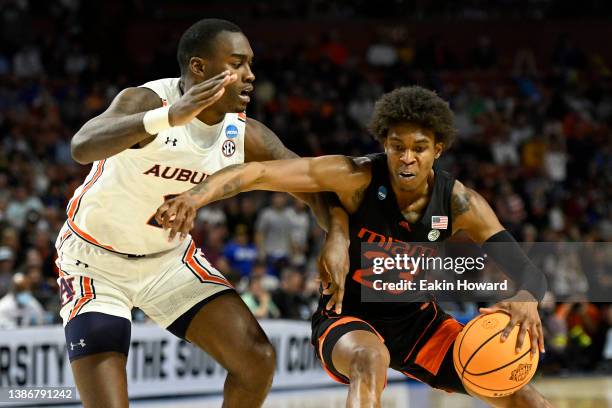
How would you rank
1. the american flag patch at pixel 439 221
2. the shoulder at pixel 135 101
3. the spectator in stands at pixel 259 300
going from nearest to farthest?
the shoulder at pixel 135 101
the american flag patch at pixel 439 221
the spectator in stands at pixel 259 300

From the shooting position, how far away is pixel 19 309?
366 inches

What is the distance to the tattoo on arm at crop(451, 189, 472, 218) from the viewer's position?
5.13 meters

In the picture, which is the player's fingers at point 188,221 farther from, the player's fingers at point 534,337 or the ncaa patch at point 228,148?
the player's fingers at point 534,337

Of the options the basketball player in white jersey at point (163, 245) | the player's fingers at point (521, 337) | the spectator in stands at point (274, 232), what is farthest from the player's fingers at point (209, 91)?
the spectator in stands at point (274, 232)

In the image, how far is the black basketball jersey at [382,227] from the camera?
5094 mm

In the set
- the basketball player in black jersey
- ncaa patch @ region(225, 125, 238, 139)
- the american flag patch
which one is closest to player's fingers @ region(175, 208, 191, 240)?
the basketball player in black jersey

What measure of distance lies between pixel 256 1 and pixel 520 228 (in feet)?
26.6

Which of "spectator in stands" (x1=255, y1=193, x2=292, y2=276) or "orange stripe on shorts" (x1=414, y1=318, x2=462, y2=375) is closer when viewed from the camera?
"orange stripe on shorts" (x1=414, y1=318, x2=462, y2=375)

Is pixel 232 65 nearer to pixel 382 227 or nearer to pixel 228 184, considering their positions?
pixel 228 184

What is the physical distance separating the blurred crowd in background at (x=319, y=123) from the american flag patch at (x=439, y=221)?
546cm

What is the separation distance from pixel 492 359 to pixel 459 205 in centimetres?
87

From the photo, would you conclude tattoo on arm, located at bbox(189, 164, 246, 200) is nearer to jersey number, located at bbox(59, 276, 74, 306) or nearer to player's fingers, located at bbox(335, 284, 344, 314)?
player's fingers, located at bbox(335, 284, 344, 314)

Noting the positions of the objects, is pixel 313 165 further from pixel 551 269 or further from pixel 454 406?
pixel 551 269

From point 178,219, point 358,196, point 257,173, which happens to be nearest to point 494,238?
point 358,196
